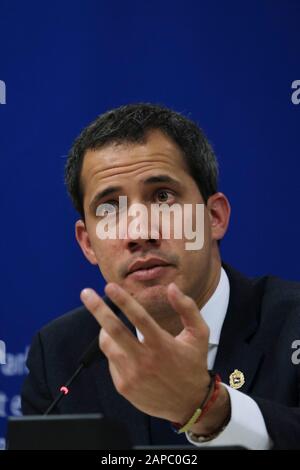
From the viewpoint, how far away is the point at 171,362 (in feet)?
4.34

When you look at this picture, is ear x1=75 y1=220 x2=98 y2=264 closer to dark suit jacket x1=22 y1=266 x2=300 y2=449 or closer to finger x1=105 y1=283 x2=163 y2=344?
dark suit jacket x1=22 y1=266 x2=300 y2=449

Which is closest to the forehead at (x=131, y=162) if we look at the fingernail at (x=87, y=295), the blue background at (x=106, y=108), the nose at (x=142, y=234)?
the nose at (x=142, y=234)

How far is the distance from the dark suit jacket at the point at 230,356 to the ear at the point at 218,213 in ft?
0.37

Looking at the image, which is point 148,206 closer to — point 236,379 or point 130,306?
point 236,379

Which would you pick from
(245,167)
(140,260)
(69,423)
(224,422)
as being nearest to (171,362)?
(224,422)

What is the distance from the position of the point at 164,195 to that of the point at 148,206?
72 mm

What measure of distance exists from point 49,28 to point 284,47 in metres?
0.75

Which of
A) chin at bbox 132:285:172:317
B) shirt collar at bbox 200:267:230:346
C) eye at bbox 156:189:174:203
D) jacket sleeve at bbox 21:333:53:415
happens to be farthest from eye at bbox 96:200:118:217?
jacket sleeve at bbox 21:333:53:415

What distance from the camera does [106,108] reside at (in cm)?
256

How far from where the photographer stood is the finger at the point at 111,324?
130cm

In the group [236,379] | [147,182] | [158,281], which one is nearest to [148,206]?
[147,182]

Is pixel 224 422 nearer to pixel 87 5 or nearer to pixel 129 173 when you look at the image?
pixel 129 173

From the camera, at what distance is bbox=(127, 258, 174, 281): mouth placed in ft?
6.16

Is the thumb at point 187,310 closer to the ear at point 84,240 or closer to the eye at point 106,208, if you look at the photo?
the eye at point 106,208
